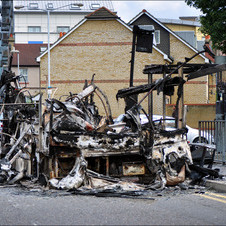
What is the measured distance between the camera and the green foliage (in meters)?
21.5

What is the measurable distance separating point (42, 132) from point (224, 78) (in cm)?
1180

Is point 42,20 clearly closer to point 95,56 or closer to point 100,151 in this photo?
point 95,56

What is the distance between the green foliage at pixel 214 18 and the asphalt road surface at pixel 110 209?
13298 millimetres

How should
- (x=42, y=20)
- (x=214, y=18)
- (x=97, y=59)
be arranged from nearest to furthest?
(x=214, y=18), (x=97, y=59), (x=42, y=20)

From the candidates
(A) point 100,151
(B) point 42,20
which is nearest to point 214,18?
(A) point 100,151

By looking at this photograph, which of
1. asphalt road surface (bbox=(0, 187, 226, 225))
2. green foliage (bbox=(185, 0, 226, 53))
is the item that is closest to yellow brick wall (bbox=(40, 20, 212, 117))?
green foliage (bbox=(185, 0, 226, 53))

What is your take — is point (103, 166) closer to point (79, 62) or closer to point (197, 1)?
point (197, 1)

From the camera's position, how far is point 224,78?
1998 cm

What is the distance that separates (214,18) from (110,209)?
1598 cm

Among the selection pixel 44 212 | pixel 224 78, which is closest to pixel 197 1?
pixel 224 78

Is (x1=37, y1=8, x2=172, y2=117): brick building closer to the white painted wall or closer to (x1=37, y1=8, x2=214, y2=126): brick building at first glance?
(x1=37, y1=8, x2=214, y2=126): brick building

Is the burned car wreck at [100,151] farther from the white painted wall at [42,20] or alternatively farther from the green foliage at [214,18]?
the white painted wall at [42,20]

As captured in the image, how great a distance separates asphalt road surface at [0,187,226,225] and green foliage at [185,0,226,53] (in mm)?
13298

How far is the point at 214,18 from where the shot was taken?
21891mm
